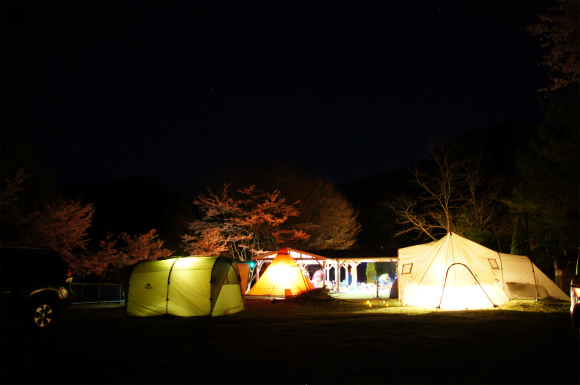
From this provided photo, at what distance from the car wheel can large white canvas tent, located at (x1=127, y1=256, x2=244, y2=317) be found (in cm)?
Answer: 373

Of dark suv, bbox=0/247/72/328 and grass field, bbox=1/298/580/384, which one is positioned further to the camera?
dark suv, bbox=0/247/72/328

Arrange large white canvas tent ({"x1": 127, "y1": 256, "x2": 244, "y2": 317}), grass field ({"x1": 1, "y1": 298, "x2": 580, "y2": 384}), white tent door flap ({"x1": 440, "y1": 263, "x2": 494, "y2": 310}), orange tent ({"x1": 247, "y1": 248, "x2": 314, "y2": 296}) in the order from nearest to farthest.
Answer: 1. grass field ({"x1": 1, "y1": 298, "x2": 580, "y2": 384})
2. large white canvas tent ({"x1": 127, "y1": 256, "x2": 244, "y2": 317})
3. white tent door flap ({"x1": 440, "y1": 263, "x2": 494, "y2": 310})
4. orange tent ({"x1": 247, "y1": 248, "x2": 314, "y2": 296})

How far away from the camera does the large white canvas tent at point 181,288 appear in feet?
46.3

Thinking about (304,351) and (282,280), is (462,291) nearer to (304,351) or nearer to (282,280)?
(304,351)

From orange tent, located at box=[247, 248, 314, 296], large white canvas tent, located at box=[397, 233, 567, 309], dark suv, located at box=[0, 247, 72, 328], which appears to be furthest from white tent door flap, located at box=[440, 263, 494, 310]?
dark suv, located at box=[0, 247, 72, 328]

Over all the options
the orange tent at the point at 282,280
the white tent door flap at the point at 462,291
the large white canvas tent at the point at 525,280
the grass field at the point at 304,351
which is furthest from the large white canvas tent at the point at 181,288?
the large white canvas tent at the point at 525,280

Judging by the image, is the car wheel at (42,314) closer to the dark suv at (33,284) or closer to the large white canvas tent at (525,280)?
the dark suv at (33,284)

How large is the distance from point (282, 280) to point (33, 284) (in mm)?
13360

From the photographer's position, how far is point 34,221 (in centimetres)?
1934

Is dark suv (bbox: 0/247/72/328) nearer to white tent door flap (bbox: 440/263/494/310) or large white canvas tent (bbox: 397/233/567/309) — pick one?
large white canvas tent (bbox: 397/233/567/309)

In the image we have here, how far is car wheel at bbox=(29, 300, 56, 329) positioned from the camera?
1055 cm

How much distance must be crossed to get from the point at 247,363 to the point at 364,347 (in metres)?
2.33

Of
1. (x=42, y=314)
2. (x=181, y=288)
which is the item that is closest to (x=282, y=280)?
(x=181, y=288)

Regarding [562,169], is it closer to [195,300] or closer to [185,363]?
[195,300]
